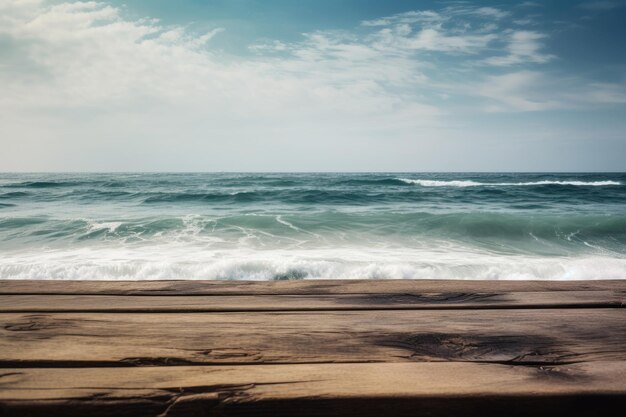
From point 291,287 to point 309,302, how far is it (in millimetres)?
174

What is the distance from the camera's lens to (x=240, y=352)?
2.96 feet

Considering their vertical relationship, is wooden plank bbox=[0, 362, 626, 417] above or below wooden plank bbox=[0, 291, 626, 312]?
below

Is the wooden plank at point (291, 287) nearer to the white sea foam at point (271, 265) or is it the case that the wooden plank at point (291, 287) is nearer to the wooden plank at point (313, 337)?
the wooden plank at point (313, 337)

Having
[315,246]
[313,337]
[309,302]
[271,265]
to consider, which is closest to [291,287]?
[309,302]

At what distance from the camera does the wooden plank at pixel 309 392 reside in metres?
0.71

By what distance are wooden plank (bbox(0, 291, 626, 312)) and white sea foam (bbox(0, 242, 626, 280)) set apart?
Result: 309 centimetres

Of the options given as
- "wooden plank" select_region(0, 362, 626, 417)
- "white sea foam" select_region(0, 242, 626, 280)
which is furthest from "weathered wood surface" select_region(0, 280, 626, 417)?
"white sea foam" select_region(0, 242, 626, 280)

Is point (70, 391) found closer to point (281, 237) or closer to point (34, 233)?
point (281, 237)

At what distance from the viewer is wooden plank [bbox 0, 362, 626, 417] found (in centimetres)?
71

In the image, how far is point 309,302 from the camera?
124 centimetres

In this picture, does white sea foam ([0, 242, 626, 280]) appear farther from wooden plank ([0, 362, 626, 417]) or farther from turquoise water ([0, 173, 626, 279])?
wooden plank ([0, 362, 626, 417])

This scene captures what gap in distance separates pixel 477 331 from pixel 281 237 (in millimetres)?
6638

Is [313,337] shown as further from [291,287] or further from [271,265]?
[271,265]

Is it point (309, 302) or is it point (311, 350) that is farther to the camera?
point (309, 302)
